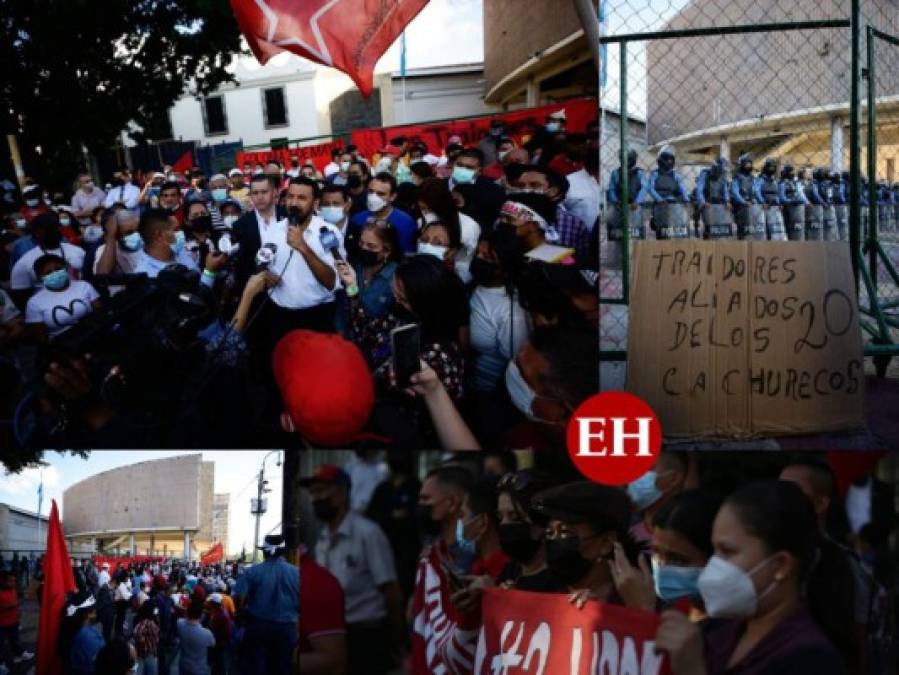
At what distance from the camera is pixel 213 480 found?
4.11 meters

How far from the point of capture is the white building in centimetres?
416

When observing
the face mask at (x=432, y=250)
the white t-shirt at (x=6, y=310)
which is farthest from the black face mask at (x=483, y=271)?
the white t-shirt at (x=6, y=310)

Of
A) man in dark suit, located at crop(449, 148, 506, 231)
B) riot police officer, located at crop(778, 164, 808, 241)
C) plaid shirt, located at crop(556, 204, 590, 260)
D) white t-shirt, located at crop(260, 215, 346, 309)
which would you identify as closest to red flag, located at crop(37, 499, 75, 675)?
white t-shirt, located at crop(260, 215, 346, 309)

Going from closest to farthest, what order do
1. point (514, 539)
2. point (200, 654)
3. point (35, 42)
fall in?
point (514, 539), point (200, 654), point (35, 42)

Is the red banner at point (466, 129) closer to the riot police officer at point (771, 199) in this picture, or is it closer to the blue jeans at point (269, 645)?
the riot police officer at point (771, 199)

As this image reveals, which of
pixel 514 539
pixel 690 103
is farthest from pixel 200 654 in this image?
pixel 690 103

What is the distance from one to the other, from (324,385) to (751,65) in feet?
6.55

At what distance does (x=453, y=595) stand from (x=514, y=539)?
28 cm

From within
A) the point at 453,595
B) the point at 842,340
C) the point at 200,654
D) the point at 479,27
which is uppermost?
the point at 479,27

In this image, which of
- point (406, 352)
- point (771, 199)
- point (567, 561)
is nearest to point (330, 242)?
point (406, 352)

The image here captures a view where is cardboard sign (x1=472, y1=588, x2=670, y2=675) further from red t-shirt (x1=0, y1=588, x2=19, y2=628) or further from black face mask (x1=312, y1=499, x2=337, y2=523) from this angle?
red t-shirt (x1=0, y1=588, x2=19, y2=628)

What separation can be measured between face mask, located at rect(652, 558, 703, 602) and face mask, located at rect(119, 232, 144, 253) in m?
2.24

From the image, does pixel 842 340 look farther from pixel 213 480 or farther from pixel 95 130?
pixel 95 130

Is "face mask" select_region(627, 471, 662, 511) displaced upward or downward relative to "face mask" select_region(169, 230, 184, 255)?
downward
